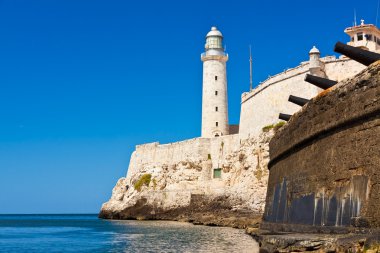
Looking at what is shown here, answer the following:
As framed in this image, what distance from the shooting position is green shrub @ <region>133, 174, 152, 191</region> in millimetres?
42366

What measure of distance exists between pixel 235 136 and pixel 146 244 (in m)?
18.1

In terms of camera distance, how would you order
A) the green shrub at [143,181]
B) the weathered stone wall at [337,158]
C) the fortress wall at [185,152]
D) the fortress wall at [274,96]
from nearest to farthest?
the weathered stone wall at [337,158] → the fortress wall at [274,96] → the fortress wall at [185,152] → the green shrub at [143,181]

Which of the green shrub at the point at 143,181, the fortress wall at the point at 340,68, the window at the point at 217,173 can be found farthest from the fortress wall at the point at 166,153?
the fortress wall at the point at 340,68

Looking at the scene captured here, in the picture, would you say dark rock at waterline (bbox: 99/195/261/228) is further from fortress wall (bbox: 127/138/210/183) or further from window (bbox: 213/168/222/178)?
fortress wall (bbox: 127/138/210/183)

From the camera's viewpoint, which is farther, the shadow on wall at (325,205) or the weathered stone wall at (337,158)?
the shadow on wall at (325,205)

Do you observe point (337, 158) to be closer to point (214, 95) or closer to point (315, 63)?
point (315, 63)

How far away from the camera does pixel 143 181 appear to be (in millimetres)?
42594

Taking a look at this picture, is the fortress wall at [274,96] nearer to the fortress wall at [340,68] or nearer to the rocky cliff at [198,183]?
the fortress wall at [340,68]

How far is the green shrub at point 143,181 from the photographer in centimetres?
4237

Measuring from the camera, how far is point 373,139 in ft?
29.0

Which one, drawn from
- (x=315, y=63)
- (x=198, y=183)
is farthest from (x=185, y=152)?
(x=315, y=63)

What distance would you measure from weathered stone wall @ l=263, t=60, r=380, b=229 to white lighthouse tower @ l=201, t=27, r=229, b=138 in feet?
89.1

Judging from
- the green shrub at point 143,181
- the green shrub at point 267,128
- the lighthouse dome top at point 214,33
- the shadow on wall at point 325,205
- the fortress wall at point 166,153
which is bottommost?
the shadow on wall at point 325,205

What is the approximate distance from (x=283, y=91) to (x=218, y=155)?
7.33 metres
